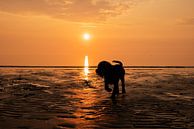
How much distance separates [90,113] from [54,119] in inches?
55.5

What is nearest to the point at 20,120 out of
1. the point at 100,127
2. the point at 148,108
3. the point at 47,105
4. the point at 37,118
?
the point at 37,118

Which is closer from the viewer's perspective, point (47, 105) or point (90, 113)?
point (90, 113)

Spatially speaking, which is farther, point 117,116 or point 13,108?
point 13,108

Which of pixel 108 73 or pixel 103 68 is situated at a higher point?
pixel 103 68

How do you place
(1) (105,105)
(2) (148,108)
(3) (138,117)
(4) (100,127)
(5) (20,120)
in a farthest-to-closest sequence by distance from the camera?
1. (1) (105,105)
2. (2) (148,108)
3. (3) (138,117)
4. (5) (20,120)
5. (4) (100,127)

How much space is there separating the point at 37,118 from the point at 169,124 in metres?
3.16

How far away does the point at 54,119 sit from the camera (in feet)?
26.3

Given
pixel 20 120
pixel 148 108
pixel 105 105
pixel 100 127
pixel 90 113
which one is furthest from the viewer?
pixel 105 105

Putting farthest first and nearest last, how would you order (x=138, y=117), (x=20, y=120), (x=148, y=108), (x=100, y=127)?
(x=148, y=108)
(x=138, y=117)
(x=20, y=120)
(x=100, y=127)

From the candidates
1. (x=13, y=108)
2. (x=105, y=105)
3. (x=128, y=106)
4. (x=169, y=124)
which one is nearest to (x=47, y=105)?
(x=13, y=108)

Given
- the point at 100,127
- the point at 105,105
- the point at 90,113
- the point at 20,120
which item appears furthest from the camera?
the point at 105,105

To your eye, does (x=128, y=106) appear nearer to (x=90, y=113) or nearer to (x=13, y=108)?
(x=90, y=113)

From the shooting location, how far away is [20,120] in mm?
7777

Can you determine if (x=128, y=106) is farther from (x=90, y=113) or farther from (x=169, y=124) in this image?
(x=169, y=124)
